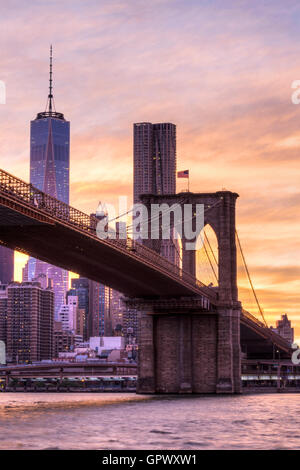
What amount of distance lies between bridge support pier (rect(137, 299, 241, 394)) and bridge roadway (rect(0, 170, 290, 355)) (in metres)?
1.95

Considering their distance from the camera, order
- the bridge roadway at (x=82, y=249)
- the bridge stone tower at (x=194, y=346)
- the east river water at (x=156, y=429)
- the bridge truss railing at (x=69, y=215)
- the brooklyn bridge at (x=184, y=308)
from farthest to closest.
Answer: the bridge stone tower at (x=194, y=346)
the brooklyn bridge at (x=184, y=308)
the bridge roadway at (x=82, y=249)
the bridge truss railing at (x=69, y=215)
the east river water at (x=156, y=429)

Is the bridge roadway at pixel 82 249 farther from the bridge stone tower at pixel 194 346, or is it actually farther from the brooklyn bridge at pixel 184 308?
the bridge stone tower at pixel 194 346

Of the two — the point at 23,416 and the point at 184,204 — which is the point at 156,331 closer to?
the point at 184,204

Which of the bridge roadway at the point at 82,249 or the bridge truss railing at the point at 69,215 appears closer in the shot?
the bridge truss railing at the point at 69,215

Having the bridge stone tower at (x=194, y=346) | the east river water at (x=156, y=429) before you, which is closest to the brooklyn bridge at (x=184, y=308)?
the bridge stone tower at (x=194, y=346)

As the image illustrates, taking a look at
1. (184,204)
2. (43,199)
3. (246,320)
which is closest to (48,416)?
(43,199)

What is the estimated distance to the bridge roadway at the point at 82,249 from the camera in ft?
157

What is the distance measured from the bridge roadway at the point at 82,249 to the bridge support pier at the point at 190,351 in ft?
6.41

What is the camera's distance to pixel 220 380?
83750 millimetres

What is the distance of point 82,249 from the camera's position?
61562 mm

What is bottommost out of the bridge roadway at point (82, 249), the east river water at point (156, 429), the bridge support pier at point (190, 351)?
the east river water at point (156, 429)

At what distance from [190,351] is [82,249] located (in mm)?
25901

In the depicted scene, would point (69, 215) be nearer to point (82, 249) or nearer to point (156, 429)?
point (82, 249)

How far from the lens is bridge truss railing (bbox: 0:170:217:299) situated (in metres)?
45.4
